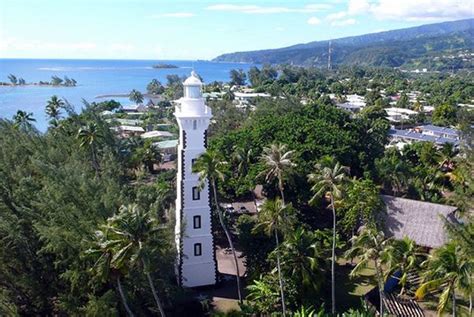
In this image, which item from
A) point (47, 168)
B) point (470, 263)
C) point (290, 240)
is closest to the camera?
point (470, 263)

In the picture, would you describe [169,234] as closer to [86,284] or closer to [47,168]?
[86,284]

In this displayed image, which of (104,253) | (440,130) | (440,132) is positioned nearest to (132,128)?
(440,132)

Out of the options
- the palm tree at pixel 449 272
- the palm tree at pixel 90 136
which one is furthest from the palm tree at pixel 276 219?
the palm tree at pixel 90 136

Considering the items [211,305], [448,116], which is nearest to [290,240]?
[211,305]

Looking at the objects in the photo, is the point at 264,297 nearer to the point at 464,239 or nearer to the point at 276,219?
the point at 276,219

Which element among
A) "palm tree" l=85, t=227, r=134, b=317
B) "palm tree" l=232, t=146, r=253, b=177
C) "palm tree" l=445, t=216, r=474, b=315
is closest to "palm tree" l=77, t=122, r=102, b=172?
"palm tree" l=232, t=146, r=253, b=177

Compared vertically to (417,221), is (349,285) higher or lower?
lower
